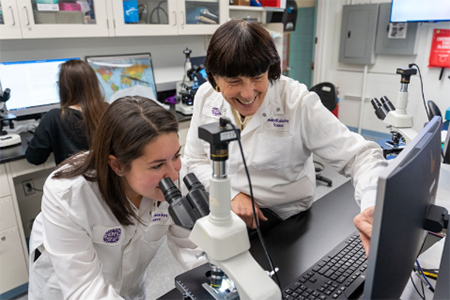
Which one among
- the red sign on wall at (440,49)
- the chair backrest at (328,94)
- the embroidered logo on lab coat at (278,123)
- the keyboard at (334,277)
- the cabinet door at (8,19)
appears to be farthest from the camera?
the red sign on wall at (440,49)

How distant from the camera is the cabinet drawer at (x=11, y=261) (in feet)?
6.26

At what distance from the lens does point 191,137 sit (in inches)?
58.1

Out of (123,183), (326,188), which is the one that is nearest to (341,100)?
(326,188)

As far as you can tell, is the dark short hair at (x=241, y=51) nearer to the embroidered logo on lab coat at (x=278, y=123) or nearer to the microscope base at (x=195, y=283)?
the embroidered logo on lab coat at (x=278, y=123)

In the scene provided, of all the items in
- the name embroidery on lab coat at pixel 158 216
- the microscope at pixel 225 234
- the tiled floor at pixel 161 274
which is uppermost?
the microscope at pixel 225 234

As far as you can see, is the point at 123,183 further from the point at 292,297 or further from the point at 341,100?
the point at 341,100

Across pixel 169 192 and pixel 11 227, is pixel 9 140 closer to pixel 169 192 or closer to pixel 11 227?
pixel 11 227

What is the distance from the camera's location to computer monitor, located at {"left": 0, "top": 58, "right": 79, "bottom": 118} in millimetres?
2154

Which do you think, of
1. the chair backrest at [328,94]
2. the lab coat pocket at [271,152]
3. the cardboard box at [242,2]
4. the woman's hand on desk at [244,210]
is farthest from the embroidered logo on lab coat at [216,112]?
the cardboard box at [242,2]

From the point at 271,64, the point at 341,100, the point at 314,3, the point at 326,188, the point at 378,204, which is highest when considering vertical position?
the point at 314,3

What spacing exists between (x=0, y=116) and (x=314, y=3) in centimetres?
425

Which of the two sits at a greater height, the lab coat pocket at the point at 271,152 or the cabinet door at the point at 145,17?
the cabinet door at the point at 145,17

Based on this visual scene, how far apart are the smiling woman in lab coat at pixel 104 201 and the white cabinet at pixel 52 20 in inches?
54.7

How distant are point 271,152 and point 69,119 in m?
1.18
